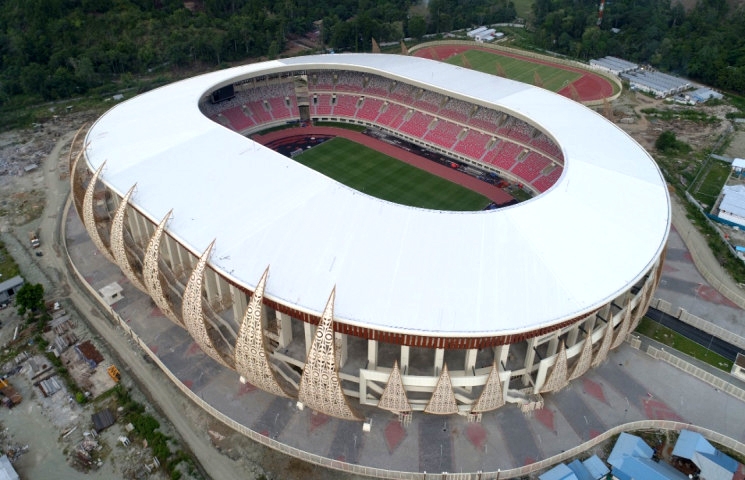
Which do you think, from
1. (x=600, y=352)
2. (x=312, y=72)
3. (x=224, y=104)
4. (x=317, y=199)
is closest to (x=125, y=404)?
(x=317, y=199)

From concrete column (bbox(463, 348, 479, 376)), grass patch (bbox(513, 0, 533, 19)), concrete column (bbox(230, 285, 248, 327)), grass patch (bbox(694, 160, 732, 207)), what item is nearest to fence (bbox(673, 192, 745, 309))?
grass patch (bbox(694, 160, 732, 207))

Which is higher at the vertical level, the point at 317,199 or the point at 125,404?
the point at 317,199

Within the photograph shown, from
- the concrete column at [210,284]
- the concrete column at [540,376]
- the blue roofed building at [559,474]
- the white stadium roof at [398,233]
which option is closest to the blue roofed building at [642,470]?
the blue roofed building at [559,474]

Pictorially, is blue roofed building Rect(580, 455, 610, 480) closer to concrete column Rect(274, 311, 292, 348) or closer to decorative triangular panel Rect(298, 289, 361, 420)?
decorative triangular panel Rect(298, 289, 361, 420)

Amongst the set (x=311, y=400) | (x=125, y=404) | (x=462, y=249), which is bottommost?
(x=125, y=404)

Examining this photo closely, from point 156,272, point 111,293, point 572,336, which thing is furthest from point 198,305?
point 572,336

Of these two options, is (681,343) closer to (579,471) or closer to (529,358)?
(529,358)

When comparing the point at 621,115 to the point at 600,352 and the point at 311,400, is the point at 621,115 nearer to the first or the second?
the point at 600,352
